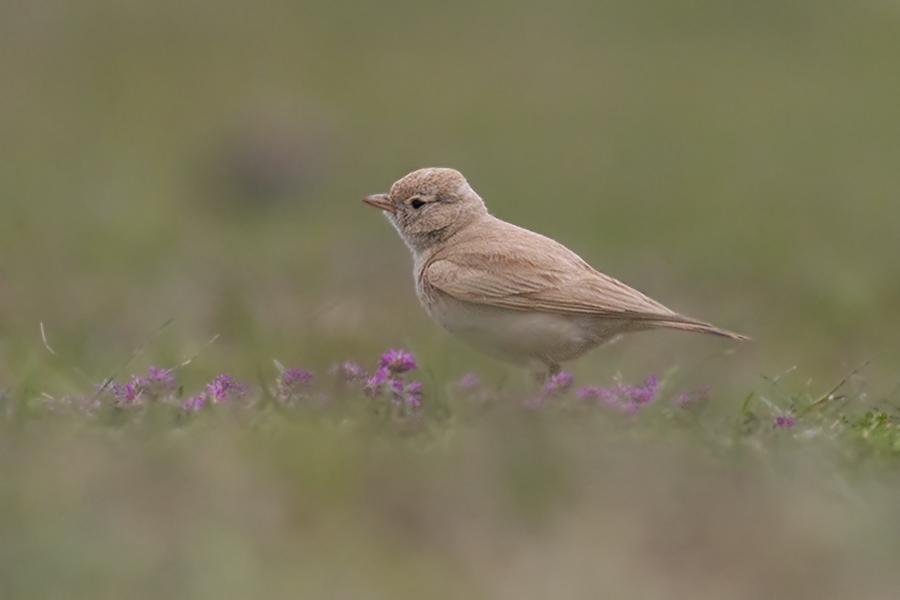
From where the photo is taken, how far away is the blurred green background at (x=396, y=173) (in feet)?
25.1

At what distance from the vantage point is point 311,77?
63.8ft

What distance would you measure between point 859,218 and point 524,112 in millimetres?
6474

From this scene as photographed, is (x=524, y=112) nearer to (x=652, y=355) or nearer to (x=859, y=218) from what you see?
(x=859, y=218)

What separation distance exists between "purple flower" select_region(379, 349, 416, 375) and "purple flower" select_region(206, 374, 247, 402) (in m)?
0.57

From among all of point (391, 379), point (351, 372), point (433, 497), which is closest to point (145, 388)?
point (351, 372)

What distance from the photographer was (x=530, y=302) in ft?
16.2

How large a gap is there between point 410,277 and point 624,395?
451 cm

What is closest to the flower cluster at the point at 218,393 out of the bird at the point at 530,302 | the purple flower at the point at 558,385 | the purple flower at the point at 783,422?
the bird at the point at 530,302

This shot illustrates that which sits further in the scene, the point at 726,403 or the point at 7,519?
the point at 726,403

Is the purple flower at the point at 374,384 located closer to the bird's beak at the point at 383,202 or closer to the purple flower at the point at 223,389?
the purple flower at the point at 223,389

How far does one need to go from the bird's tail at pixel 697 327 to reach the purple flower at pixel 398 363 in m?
1.04

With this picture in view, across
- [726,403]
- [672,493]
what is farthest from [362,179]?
[672,493]

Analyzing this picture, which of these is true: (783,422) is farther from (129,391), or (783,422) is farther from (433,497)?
(129,391)

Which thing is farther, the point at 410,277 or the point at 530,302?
the point at 410,277
